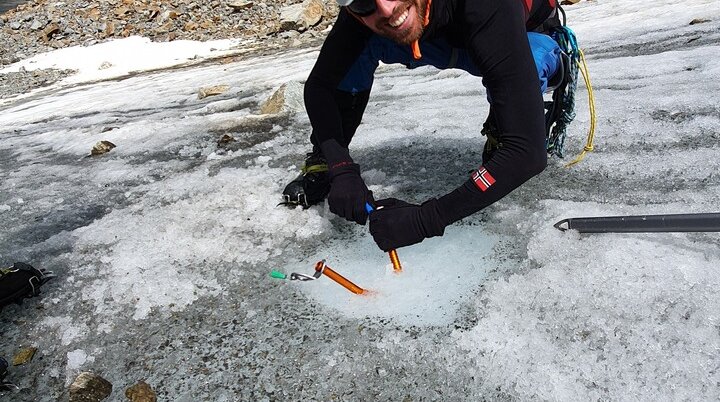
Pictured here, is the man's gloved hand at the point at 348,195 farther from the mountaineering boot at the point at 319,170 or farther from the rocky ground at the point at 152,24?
the rocky ground at the point at 152,24

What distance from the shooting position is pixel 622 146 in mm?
2885

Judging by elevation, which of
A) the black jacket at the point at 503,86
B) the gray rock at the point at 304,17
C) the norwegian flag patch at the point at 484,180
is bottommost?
the gray rock at the point at 304,17

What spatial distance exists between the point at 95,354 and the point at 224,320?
1.41ft

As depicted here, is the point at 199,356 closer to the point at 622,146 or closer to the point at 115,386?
the point at 115,386

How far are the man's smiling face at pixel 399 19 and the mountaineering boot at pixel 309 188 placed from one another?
2.78 feet

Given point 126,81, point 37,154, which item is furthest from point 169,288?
point 126,81

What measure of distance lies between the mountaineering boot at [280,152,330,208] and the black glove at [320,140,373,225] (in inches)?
10.9

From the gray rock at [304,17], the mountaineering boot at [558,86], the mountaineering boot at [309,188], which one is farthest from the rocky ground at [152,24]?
the mountaineering boot at [558,86]

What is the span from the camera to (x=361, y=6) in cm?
187

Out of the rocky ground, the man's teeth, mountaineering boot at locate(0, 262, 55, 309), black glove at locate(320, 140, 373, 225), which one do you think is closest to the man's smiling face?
the man's teeth

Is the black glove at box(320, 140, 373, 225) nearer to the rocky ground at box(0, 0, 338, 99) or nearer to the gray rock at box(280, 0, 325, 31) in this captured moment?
the rocky ground at box(0, 0, 338, 99)

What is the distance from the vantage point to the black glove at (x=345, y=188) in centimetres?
210

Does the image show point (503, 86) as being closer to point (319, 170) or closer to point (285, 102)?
point (319, 170)

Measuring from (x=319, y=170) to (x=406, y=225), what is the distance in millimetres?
915
